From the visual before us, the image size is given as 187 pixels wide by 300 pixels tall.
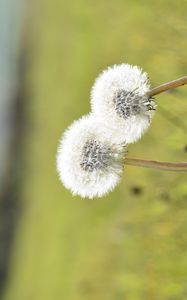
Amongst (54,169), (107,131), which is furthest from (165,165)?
(54,169)

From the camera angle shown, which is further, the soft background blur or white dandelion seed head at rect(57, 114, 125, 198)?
the soft background blur

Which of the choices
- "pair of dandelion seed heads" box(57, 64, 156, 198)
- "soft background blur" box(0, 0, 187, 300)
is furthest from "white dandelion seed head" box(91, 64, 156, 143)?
"soft background blur" box(0, 0, 187, 300)

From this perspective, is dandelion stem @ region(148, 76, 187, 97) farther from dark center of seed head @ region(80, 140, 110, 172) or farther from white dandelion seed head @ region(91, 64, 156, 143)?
dark center of seed head @ region(80, 140, 110, 172)

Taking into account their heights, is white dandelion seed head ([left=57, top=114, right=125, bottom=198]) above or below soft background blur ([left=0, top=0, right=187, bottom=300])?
below

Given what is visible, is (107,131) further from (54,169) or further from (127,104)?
(54,169)

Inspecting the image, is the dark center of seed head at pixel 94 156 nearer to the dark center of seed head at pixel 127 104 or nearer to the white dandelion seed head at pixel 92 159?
the white dandelion seed head at pixel 92 159

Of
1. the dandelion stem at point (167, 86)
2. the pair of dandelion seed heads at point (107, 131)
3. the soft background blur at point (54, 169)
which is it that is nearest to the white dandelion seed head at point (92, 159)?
the pair of dandelion seed heads at point (107, 131)

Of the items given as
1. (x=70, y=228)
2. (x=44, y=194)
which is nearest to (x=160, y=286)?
(x=70, y=228)
